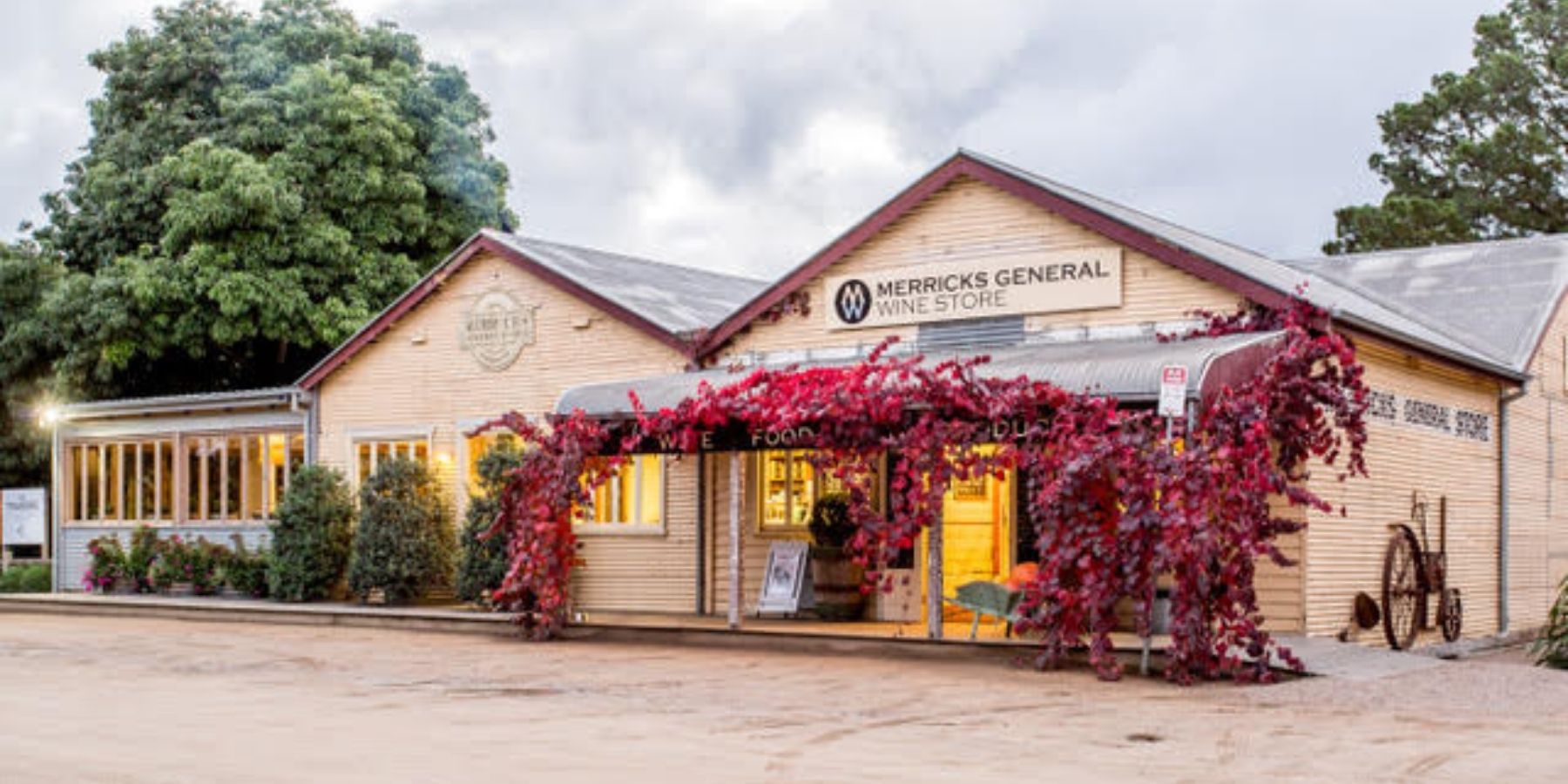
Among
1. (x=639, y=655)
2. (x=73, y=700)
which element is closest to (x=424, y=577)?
(x=639, y=655)

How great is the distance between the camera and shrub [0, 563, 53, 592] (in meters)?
28.8

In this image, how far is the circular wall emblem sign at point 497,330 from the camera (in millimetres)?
22547

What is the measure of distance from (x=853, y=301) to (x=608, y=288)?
3.70 m

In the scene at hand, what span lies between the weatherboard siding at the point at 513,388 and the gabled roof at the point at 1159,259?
180 cm

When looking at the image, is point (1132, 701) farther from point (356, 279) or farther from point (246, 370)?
point (246, 370)

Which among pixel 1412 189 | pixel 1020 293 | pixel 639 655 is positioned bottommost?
pixel 639 655

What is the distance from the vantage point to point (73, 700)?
40.5 ft

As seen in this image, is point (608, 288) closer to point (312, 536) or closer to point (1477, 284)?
point (312, 536)

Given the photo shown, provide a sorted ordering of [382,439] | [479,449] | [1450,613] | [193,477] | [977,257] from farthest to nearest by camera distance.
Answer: [193,477]
[382,439]
[479,449]
[1450,613]
[977,257]

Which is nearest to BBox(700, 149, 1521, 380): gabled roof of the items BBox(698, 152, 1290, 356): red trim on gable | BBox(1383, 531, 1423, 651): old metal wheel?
BBox(698, 152, 1290, 356): red trim on gable

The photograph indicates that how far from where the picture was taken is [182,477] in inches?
1025

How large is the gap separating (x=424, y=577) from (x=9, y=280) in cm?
1624

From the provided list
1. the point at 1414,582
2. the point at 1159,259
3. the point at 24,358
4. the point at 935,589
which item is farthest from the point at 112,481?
the point at 1414,582

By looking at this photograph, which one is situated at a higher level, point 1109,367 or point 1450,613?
point 1109,367
